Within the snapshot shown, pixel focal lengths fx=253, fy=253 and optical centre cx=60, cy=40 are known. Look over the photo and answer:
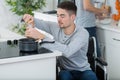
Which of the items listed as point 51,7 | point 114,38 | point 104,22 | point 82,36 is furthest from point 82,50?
point 51,7

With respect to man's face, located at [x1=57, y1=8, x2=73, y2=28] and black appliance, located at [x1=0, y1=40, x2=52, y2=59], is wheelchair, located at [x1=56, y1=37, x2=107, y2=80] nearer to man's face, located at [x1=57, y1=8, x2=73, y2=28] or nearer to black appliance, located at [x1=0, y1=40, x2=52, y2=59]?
man's face, located at [x1=57, y1=8, x2=73, y2=28]

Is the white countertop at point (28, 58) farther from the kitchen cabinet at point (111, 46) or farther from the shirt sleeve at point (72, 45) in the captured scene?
the kitchen cabinet at point (111, 46)

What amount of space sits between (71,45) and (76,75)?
0.30m

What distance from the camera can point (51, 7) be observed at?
12.3ft

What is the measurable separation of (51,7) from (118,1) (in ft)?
3.58

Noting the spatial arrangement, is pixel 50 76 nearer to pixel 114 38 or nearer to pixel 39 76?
pixel 39 76

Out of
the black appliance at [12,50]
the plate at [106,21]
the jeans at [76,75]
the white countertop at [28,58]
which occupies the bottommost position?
the jeans at [76,75]

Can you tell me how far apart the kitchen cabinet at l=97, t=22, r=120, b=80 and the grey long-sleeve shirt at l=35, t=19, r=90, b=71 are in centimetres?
78

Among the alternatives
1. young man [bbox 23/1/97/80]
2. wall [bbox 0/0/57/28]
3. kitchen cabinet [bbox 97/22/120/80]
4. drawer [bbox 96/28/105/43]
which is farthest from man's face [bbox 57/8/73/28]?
wall [bbox 0/0/57/28]

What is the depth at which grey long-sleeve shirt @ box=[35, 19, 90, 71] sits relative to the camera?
1.85m

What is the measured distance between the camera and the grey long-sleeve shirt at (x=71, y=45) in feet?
6.07

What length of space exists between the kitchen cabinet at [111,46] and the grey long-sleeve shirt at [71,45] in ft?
2.55

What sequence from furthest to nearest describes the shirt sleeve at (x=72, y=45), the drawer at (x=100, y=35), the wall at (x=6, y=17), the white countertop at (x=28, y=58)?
the wall at (x=6, y=17) < the drawer at (x=100, y=35) < the shirt sleeve at (x=72, y=45) < the white countertop at (x=28, y=58)

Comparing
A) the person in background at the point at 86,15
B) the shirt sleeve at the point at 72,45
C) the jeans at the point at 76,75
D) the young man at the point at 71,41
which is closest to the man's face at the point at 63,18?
the young man at the point at 71,41
